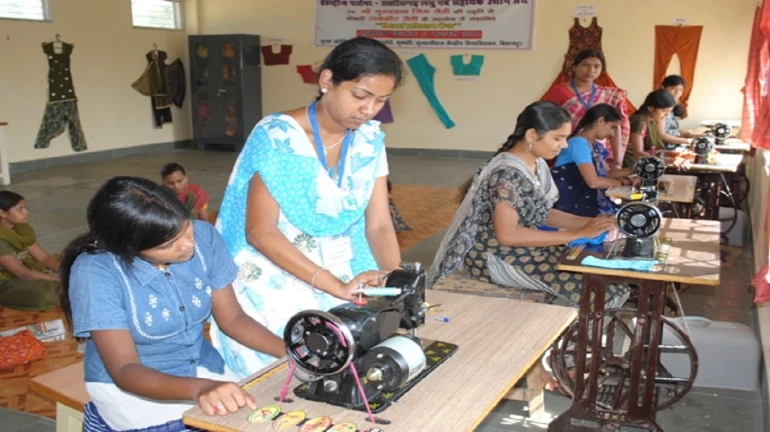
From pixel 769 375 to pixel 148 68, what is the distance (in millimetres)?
10230

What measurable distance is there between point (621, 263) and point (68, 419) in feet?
6.15

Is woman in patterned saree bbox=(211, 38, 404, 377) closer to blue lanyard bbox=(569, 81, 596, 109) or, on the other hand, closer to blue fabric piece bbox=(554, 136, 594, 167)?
blue fabric piece bbox=(554, 136, 594, 167)

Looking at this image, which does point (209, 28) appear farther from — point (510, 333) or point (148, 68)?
point (510, 333)

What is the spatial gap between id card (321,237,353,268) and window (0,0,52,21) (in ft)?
28.4

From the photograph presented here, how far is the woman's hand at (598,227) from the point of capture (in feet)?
9.30

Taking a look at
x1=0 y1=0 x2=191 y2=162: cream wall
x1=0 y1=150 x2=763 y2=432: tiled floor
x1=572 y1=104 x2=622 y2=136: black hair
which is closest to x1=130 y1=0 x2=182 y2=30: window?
x1=0 y1=0 x2=191 y2=162: cream wall

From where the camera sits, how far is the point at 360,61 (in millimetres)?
1791

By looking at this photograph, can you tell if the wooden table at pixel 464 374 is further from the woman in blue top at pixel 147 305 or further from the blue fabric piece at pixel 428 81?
the blue fabric piece at pixel 428 81

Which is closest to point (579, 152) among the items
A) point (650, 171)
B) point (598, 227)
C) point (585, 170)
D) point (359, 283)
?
point (585, 170)

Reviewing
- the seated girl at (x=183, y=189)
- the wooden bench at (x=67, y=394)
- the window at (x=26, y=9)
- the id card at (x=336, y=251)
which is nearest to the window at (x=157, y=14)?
the window at (x=26, y=9)

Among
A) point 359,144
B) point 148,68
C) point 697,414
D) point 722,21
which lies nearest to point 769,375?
point 697,414

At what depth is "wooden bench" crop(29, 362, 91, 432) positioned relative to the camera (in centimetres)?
204

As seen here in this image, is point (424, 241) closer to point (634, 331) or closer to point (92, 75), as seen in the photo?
point (634, 331)

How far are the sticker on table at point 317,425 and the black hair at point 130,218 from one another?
56 centimetres
